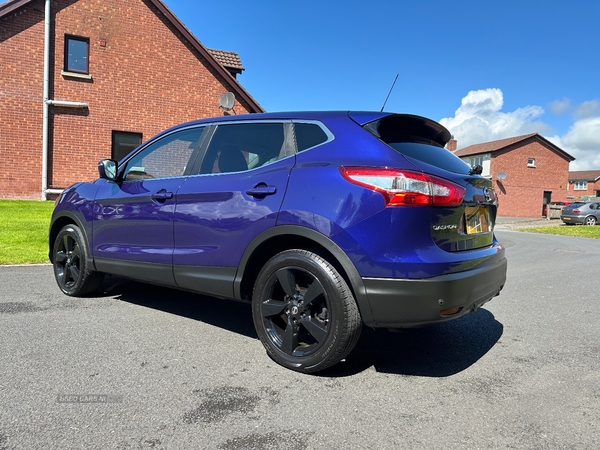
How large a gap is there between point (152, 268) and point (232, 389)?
151 cm

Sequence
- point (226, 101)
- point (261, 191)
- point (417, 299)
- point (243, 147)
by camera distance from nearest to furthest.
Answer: point (417, 299)
point (261, 191)
point (243, 147)
point (226, 101)

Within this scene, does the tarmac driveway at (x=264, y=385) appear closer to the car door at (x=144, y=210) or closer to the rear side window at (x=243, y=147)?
the car door at (x=144, y=210)

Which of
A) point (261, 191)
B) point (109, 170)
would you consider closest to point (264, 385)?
point (261, 191)

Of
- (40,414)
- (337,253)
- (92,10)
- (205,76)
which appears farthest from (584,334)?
Answer: (92,10)

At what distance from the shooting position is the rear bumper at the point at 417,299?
2.55 metres

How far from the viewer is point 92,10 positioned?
14.3 meters

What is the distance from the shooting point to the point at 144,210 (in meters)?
3.86

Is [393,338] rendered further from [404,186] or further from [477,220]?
[404,186]

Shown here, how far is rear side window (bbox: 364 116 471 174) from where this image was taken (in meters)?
2.90

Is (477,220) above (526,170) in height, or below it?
below

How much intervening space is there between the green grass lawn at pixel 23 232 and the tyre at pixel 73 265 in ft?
6.66

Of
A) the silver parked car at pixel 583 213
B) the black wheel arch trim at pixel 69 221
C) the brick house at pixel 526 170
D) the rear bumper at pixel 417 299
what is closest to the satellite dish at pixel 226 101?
the black wheel arch trim at pixel 69 221

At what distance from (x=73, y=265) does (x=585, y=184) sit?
87713mm

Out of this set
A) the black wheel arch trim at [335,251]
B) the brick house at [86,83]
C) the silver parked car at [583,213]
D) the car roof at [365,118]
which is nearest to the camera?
the black wheel arch trim at [335,251]
